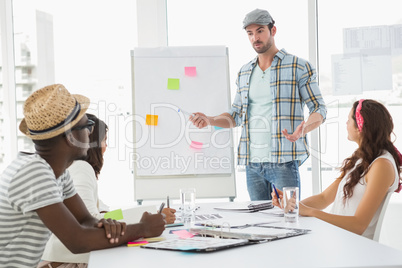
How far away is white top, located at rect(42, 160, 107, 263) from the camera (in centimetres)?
197

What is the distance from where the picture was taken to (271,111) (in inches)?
133

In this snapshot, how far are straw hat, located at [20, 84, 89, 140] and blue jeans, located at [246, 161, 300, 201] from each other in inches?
73.6

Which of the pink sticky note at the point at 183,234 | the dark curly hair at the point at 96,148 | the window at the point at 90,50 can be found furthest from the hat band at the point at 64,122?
the window at the point at 90,50

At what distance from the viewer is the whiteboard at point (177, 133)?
3.75 meters

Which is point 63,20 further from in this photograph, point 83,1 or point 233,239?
point 233,239

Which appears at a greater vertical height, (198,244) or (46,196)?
(46,196)

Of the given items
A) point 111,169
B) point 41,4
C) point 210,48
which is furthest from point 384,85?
point 41,4

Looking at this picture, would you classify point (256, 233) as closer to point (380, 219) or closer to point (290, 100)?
point (380, 219)

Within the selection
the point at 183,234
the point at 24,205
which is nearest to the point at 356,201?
the point at 183,234

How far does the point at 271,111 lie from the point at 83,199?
1684mm

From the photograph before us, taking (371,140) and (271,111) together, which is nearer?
(371,140)

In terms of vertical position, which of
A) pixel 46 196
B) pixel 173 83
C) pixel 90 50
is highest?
pixel 90 50

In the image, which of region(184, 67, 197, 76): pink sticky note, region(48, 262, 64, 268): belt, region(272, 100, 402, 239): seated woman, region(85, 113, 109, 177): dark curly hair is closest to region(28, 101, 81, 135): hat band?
region(48, 262, 64, 268): belt

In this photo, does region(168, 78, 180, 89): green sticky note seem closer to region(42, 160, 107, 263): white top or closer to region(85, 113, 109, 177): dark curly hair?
region(85, 113, 109, 177): dark curly hair
